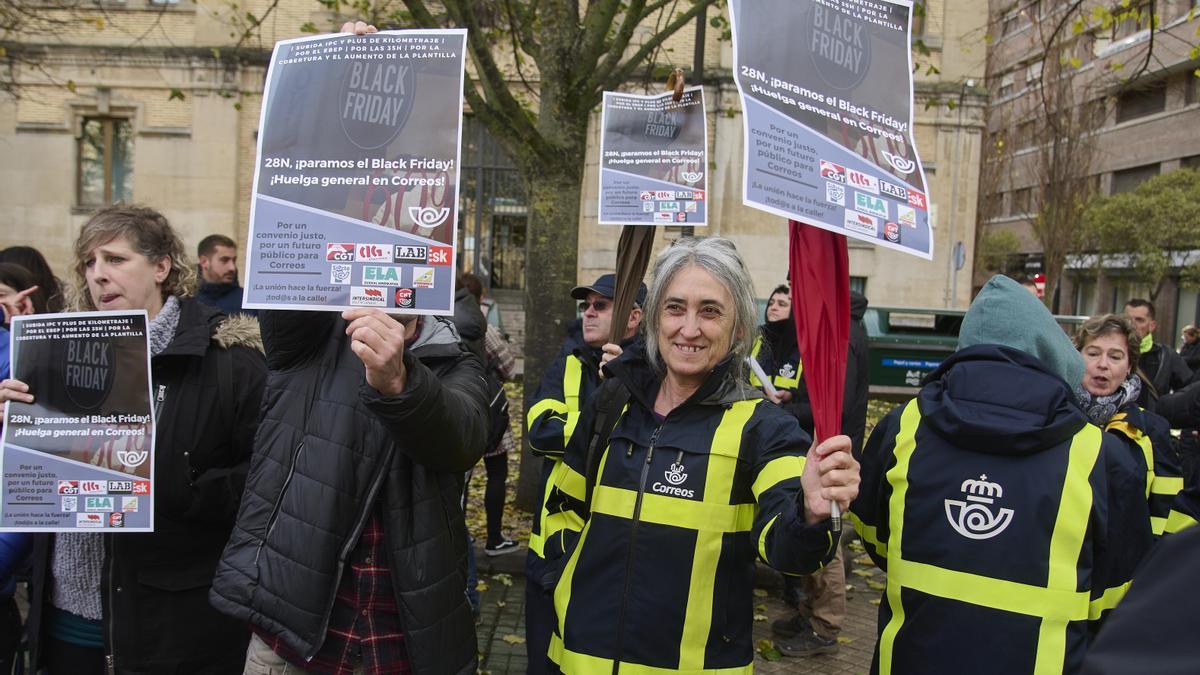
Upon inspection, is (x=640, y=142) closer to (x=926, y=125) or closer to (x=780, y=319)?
(x=780, y=319)

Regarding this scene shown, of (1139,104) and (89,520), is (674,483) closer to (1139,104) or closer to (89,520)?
(89,520)

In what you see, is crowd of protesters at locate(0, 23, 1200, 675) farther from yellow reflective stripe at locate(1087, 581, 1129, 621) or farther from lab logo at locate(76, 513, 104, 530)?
lab logo at locate(76, 513, 104, 530)

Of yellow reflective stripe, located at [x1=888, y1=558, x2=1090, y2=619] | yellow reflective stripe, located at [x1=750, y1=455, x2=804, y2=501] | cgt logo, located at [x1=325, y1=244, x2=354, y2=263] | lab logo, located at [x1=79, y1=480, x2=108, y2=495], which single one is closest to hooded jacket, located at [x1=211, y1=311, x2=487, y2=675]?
cgt logo, located at [x1=325, y1=244, x2=354, y2=263]

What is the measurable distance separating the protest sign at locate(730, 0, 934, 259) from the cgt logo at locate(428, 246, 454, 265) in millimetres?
719

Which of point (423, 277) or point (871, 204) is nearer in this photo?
point (871, 204)

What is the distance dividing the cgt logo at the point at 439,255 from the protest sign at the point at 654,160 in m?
2.48

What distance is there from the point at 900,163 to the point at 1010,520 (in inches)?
38.3

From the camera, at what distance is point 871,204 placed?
189cm

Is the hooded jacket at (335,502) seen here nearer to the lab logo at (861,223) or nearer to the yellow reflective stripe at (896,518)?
the lab logo at (861,223)

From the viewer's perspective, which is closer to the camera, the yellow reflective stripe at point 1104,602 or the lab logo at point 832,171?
the lab logo at point 832,171

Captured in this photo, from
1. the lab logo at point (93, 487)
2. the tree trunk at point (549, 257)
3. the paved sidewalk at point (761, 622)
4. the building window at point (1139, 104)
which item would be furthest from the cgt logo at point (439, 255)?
the building window at point (1139, 104)

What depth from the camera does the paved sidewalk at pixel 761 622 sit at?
480 cm

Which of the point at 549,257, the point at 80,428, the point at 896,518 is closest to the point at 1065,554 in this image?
the point at 896,518

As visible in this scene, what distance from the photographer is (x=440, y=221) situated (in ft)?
6.60
